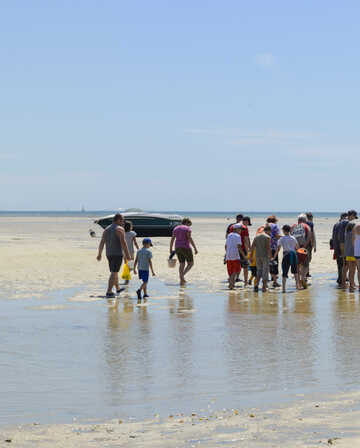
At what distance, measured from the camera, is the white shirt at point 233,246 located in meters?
15.6

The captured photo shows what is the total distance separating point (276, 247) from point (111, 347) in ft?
26.2

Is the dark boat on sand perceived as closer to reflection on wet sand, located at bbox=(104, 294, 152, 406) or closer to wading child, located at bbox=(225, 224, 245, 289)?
wading child, located at bbox=(225, 224, 245, 289)

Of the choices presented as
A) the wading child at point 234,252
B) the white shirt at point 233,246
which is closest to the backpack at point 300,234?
the wading child at point 234,252

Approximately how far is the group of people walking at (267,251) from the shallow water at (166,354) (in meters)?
1.59

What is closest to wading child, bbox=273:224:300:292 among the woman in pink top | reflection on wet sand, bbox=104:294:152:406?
the woman in pink top

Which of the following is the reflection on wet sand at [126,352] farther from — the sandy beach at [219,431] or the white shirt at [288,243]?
the white shirt at [288,243]

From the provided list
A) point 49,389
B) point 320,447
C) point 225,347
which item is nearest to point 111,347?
point 225,347

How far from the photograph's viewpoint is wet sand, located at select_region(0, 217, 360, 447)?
17.9ft

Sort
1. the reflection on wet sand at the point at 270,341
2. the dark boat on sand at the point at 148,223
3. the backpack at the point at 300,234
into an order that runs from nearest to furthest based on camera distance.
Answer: the reflection on wet sand at the point at 270,341
the backpack at the point at 300,234
the dark boat on sand at the point at 148,223

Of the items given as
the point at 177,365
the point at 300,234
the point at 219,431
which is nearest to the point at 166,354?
the point at 177,365

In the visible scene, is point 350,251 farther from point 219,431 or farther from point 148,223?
point 148,223

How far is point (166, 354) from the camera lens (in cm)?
845

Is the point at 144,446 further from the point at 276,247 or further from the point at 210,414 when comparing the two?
the point at 276,247

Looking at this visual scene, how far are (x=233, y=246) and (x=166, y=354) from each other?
736 centimetres
